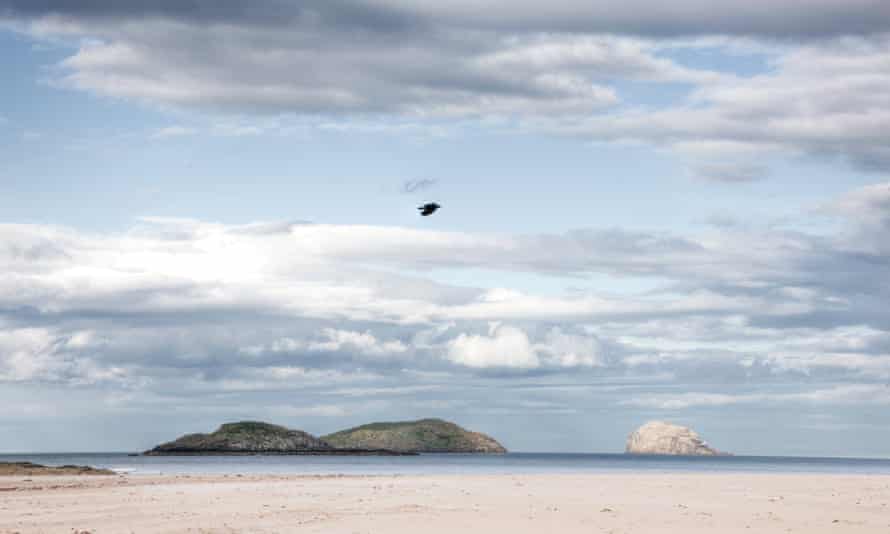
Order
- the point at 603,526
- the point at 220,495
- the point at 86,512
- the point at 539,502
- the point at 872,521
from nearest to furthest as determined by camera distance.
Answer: the point at 603,526 → the point at 872,521 → the point at 86,512 → the point at 539,502 → the point at 220,495

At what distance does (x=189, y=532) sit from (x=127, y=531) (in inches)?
93.7

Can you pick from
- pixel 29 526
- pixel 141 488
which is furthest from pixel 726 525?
pixel 141 488

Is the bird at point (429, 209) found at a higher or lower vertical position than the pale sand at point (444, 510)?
higher

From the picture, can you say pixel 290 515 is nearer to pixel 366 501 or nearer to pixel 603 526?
pixel 366 501

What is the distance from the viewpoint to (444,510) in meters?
43.8

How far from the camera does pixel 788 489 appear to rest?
65000mm

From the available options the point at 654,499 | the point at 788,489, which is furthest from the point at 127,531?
the point at 788,489

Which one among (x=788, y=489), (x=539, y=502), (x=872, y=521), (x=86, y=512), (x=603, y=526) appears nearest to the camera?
(x=603, y=526)

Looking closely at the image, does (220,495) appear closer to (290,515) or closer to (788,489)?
(290,515)

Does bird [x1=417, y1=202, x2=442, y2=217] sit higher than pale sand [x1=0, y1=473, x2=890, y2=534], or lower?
higher

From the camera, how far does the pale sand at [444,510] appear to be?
120ft

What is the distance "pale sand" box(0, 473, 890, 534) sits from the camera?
36656mm

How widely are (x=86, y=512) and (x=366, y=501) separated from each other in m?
13.2

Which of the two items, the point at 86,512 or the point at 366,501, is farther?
the point at 366,501
